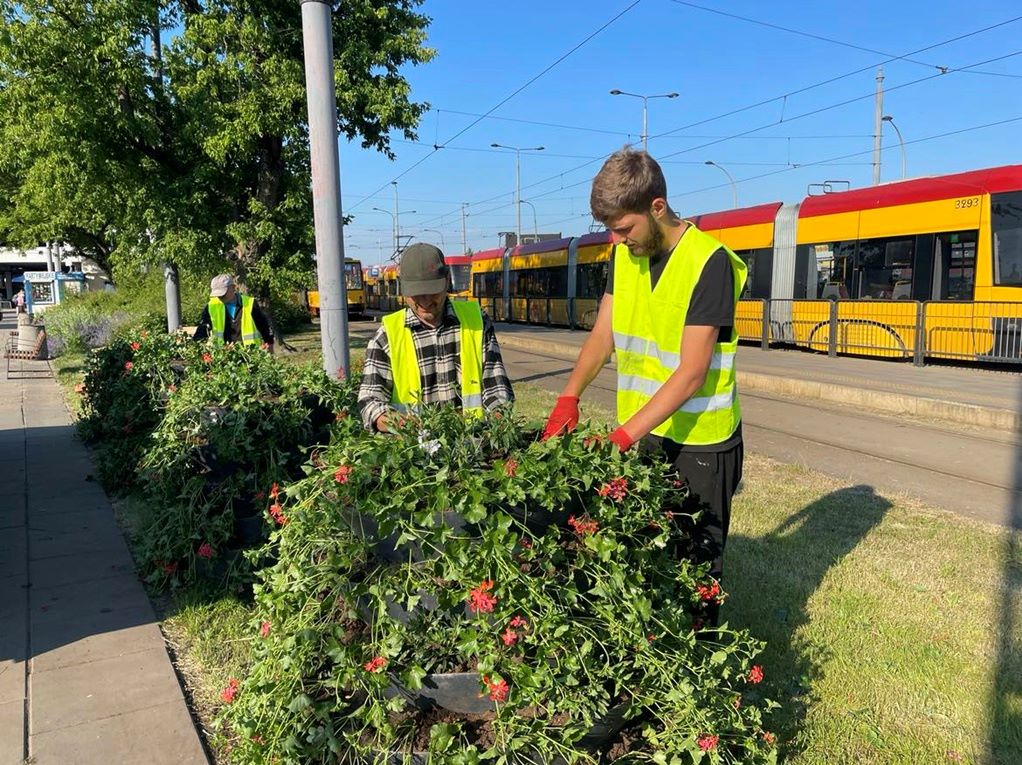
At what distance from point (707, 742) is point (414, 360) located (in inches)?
74.8

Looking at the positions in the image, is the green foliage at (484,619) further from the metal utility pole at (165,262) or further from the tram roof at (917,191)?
the tram roof at (917,191)

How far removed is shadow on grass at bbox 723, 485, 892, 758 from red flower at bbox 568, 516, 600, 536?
1.34m

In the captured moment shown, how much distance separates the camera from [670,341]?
2494 millimetres

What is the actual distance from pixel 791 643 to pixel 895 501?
9.10ft

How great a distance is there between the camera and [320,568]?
6.56ft

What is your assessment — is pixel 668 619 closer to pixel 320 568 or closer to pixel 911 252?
pixel 320 568

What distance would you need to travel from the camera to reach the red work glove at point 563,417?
7.70 ft

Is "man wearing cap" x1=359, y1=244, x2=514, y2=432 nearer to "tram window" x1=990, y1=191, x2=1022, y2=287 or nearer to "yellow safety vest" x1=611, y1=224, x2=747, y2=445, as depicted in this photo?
"yellow safety vest" x1=611, y1=224, x2=747, y2=445

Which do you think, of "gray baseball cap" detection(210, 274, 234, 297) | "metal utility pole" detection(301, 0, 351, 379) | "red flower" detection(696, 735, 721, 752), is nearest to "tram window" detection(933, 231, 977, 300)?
"metal utility pole" detection(301, 0, 351, 379)

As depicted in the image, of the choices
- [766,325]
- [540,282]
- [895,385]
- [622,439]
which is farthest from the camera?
[540,282]

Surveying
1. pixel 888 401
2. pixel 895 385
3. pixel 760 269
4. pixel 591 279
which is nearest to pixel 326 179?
pixel 888 401

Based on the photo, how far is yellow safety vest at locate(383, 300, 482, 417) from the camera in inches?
126

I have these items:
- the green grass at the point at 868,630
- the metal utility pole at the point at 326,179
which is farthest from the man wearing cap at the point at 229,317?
the green grass at the point at 868,630

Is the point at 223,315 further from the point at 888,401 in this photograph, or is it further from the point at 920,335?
the point at 920,335
